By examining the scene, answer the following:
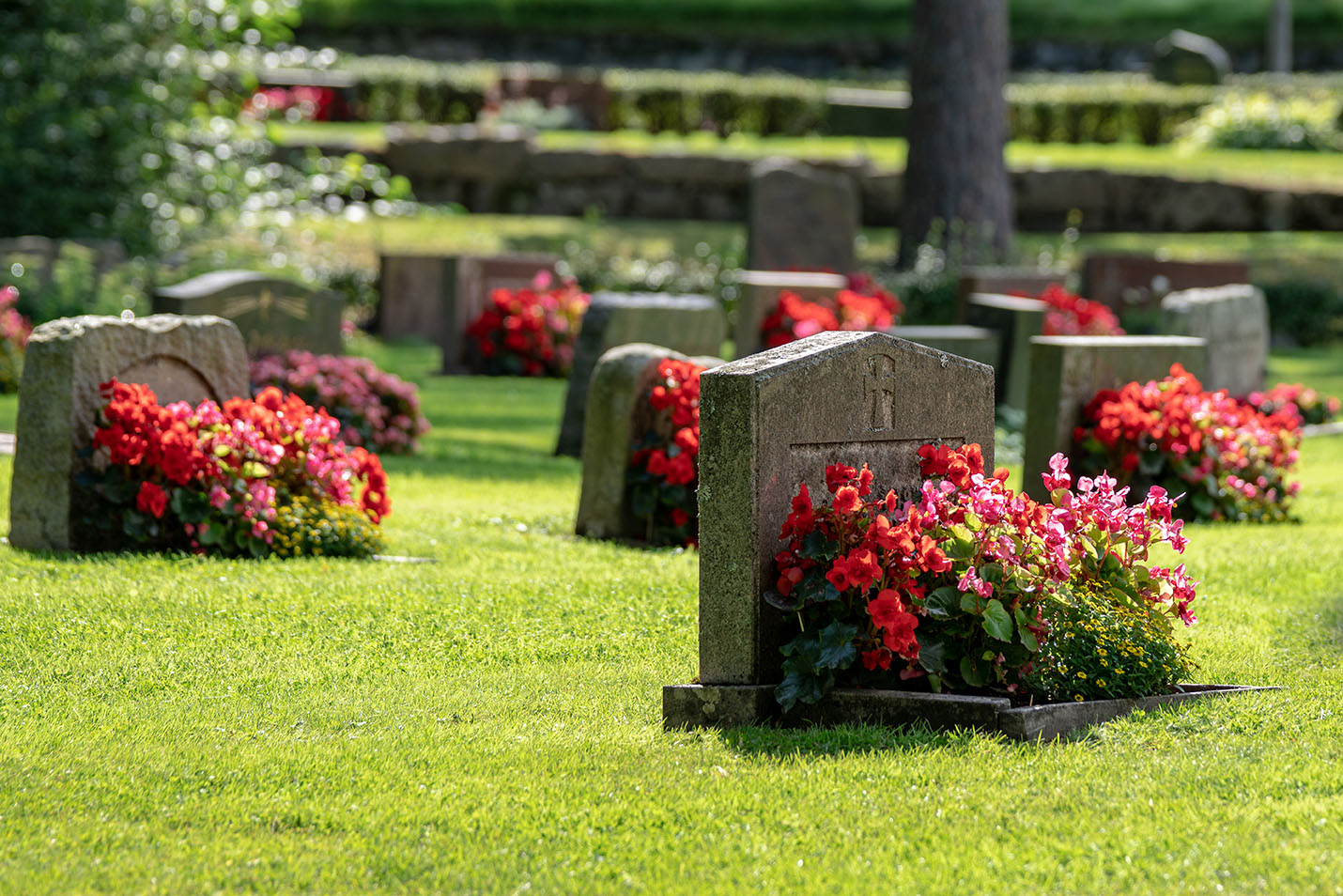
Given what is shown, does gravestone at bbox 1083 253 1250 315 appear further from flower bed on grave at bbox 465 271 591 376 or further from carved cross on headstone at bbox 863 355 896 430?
carved cross on headstone at bbox 863 355 896 430

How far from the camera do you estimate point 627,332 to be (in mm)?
11391

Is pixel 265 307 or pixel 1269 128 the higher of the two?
pixel 1269 128

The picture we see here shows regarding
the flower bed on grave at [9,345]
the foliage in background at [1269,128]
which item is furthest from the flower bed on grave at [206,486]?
the foliage in background at [1269,128]

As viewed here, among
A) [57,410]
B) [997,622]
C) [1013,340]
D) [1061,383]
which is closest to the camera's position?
[997,622]

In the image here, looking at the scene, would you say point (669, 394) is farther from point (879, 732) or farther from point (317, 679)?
point (879, 732)

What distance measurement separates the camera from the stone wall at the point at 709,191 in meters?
24.4

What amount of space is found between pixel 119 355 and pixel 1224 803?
17.1 feet

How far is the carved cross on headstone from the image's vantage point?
516 cm

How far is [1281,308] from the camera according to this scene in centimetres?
2005

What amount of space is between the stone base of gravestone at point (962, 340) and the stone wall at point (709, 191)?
40.1 feet

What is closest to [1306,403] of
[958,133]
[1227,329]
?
[1227,329]

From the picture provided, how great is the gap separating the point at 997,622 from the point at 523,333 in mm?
11507

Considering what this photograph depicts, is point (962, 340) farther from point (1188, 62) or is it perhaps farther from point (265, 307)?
point (1188, 62)

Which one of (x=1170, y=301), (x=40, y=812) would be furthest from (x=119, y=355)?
(x=1170, y=301)
